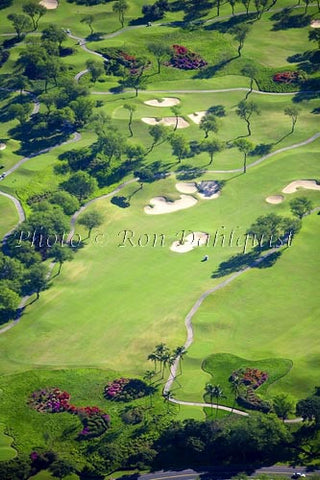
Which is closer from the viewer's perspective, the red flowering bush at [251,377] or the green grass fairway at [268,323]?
the red flowering bush at [251,377]

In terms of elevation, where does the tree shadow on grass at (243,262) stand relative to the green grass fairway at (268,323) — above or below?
above

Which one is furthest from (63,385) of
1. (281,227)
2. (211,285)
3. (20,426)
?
(281,227)

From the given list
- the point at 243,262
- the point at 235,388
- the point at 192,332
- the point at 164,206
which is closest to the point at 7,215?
the point at 164,206

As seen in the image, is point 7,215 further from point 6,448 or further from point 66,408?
point 6,448

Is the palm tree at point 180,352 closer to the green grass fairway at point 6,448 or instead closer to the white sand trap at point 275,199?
the green grass fairway at point 6,448

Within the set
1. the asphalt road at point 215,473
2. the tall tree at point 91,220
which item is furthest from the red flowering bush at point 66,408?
the tall tree at point 91,220

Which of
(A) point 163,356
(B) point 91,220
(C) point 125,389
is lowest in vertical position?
(C) point 125,389
